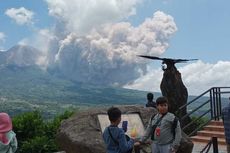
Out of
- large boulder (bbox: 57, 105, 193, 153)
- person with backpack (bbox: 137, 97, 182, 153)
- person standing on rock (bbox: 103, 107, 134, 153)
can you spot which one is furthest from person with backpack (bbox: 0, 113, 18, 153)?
large boulder (bbox: 57, 105, 193, 153)

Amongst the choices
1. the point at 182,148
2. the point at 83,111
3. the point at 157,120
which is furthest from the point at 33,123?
the point at 157,120

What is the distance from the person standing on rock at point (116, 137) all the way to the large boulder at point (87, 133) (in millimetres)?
3086

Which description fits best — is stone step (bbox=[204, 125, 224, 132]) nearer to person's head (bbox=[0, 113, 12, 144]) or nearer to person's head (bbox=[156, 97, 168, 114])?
person's head (bbox=[156, 97, 168, 114])

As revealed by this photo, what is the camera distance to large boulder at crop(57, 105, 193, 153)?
9.26 metres

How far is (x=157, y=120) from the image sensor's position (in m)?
6.80

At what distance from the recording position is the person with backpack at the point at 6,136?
5.39m

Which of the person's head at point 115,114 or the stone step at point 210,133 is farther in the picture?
the stone step at point 210,133

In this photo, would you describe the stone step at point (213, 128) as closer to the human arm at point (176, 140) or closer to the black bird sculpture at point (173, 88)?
the black bird sculpture at point (173, 88)

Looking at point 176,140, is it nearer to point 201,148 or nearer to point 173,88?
point 201,148

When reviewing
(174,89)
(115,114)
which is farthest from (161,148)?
(174,89)

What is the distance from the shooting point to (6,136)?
18.0 ft

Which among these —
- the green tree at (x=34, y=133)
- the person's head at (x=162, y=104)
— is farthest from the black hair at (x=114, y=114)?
the green tree at (x=34, y=133)

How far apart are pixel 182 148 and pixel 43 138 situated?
518cm

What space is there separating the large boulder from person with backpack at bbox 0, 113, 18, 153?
3.76 m
